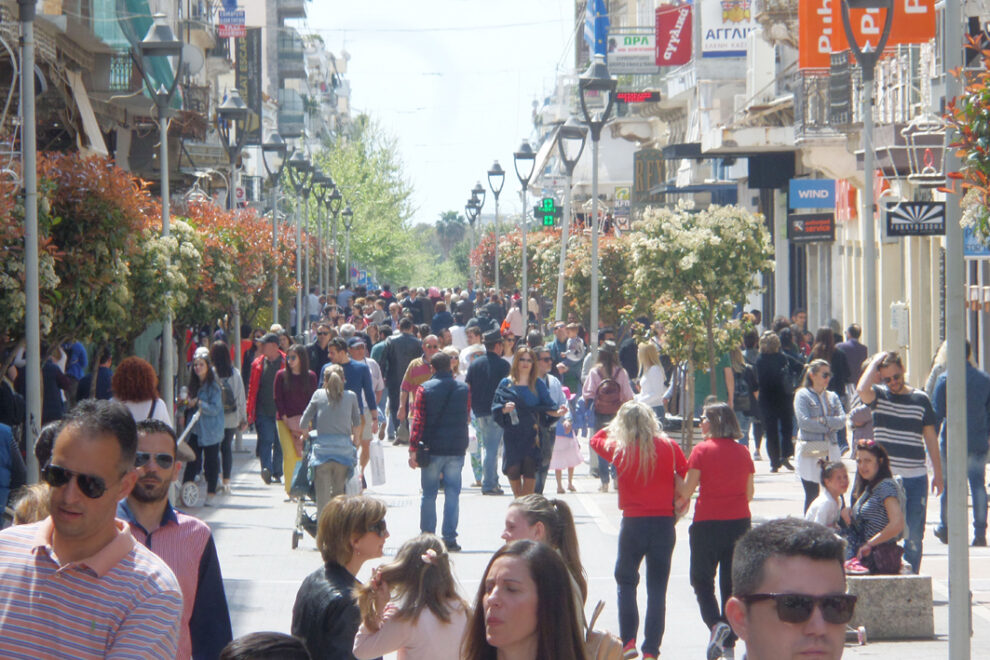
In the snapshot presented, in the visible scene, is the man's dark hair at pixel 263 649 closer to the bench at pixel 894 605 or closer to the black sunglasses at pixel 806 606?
the black sunglasses at pixel 806 606

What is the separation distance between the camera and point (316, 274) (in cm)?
5875

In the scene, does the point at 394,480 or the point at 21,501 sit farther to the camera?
the point at 394,480

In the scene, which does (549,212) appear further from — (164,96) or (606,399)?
(164,96)

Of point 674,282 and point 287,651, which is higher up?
point 674,282

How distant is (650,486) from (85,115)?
54.1 feet

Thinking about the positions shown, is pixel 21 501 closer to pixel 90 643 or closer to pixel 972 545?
pixel 90 643

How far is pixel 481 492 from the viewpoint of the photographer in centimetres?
1825

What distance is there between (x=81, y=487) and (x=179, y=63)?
42.4ft

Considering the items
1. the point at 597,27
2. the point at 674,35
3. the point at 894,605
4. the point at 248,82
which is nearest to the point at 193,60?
the point at 674,35

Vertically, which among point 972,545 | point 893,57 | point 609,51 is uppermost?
point 609,51

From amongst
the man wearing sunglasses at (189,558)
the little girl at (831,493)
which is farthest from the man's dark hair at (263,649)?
the little girl at (831,493)

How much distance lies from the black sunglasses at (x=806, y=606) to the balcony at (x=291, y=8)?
95.4 meters

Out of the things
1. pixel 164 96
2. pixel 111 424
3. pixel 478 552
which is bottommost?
pixel 478 552

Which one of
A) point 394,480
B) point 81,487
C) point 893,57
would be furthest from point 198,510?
point 893,57
